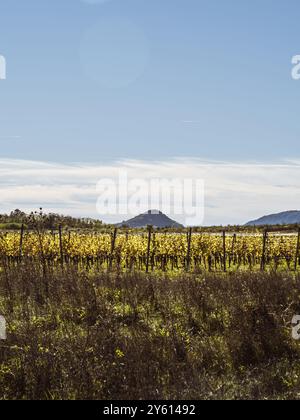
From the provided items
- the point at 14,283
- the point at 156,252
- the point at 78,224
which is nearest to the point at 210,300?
the point at 14,283

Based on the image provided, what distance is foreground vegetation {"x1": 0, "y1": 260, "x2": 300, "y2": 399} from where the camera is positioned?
7.77 m

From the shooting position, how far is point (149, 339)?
952 cm

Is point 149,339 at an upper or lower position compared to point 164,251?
lower

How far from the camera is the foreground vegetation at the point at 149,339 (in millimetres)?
7766

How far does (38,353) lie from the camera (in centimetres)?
864

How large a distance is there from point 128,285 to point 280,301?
403cm

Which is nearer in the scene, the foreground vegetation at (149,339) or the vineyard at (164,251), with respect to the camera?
the foreground vegetation at (149,339)

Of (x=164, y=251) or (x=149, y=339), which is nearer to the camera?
(x=149, y=339)

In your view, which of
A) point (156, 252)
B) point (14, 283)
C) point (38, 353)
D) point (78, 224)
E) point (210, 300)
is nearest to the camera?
point (38, 353)

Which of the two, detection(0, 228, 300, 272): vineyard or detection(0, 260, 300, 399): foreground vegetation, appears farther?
detection(0, 228, 300, 272): vineyard

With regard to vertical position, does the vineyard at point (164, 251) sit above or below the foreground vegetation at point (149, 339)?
above

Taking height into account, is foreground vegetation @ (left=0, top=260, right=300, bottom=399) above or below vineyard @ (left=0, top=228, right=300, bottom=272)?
below
